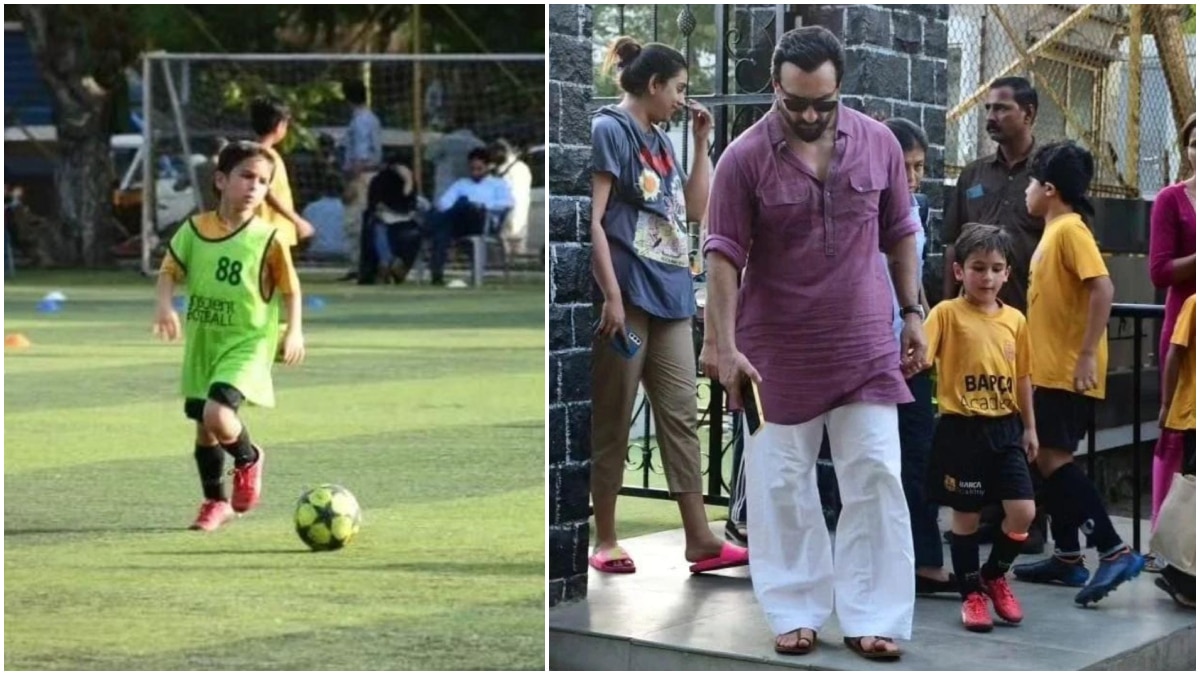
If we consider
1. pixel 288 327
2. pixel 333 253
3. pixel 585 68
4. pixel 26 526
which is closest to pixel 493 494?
pixel 288 327

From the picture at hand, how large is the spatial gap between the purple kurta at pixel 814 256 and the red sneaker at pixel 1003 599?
85 centimetres

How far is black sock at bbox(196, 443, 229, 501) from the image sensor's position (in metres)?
6.91

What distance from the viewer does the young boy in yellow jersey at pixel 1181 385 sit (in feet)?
20.2

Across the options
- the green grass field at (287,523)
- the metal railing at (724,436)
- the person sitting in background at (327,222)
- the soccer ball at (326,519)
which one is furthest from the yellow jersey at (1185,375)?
the person sitting in background at (327,222)

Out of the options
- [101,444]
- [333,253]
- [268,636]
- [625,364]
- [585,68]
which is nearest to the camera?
[268,636]

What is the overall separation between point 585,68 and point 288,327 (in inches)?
65.4

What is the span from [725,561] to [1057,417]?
1.09 metres

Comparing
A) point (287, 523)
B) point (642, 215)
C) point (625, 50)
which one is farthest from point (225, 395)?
point (625, 50)

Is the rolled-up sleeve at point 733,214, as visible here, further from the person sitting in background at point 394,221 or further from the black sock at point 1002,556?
the person sitting in background at point 394,221

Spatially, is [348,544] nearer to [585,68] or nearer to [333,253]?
[585,68]

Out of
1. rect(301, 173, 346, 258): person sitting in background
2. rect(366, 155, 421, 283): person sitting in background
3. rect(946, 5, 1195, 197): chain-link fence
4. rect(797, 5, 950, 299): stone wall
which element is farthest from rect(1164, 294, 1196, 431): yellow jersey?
rect(301, 173, 346, 258): person sitting in background

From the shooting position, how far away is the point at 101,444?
8805 millimetres

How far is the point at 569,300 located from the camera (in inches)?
228

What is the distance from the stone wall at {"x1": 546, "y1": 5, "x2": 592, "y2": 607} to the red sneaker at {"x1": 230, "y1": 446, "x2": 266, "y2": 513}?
1453 millimetres
